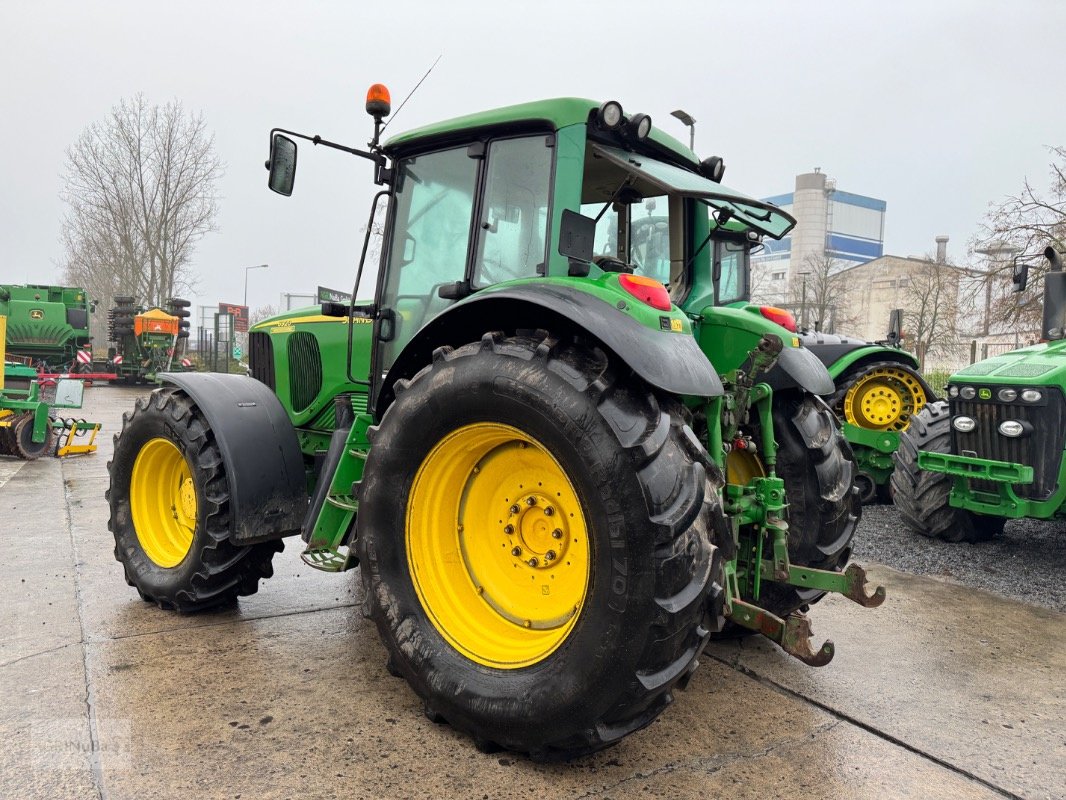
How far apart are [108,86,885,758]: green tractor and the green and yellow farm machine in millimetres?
6412

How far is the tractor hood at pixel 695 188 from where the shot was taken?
2.85 m

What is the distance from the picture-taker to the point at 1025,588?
4.98 meters

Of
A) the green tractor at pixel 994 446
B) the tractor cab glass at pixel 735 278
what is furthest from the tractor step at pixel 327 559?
the tractor cab glass at pixel 735 278

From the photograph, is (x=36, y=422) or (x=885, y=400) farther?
(x=36, y=422)

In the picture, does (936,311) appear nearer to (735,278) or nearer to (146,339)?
(735,278)

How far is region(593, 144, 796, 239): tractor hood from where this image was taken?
112 inches

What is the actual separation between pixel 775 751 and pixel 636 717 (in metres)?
0.64

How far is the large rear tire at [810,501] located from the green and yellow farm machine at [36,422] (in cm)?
900

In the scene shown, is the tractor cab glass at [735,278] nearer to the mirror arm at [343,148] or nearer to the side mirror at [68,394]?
the mirror arm at [343,148]

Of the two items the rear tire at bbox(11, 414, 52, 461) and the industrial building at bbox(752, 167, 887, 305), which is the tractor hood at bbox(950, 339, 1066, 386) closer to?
the rear tire at bbox(11, 414, 52, 461)

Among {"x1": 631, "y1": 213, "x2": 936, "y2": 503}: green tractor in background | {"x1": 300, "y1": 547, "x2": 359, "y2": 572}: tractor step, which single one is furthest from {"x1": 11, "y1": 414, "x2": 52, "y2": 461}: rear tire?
{"x1": 631, "y1": 213, "x2": 936, "y2": 503}: green tractor in background

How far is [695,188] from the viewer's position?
2855mm

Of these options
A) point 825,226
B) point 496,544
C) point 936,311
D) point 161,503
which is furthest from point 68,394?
point 825,226

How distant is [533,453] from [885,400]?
21.1 ft
